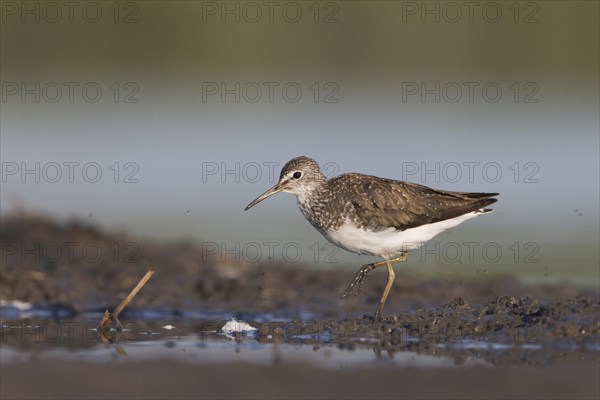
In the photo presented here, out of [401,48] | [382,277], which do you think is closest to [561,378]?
[382,277]

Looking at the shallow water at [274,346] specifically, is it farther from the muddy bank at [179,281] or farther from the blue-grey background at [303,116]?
the blue-grey background at [303,116]

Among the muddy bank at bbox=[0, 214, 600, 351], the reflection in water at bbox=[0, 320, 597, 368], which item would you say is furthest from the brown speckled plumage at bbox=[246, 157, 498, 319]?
the reflection in water at bbox=[0, 320, 597, 368]

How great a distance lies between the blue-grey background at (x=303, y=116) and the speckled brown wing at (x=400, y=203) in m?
3.08

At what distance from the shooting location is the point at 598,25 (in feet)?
111

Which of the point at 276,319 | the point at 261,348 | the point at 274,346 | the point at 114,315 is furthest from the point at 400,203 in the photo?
the point at 114,315

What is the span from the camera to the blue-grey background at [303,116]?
1920 cm

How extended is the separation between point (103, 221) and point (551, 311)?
975 cm

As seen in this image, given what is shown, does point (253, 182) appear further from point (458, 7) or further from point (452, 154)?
point (458, 7)

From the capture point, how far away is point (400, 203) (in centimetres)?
1342

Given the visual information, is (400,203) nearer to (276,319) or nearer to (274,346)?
(276,319)

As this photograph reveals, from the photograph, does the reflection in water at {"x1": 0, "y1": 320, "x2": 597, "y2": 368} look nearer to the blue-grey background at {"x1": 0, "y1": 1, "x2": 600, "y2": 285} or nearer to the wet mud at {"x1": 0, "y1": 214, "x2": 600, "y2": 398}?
the wet mud at {"x1": 0, "y1": 214, "x2": 600, "y2": 398}

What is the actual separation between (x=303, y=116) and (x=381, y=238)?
49.6 feet

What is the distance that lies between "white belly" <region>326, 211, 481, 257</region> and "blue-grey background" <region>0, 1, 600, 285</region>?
11.3 feet

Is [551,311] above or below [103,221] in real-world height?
below
